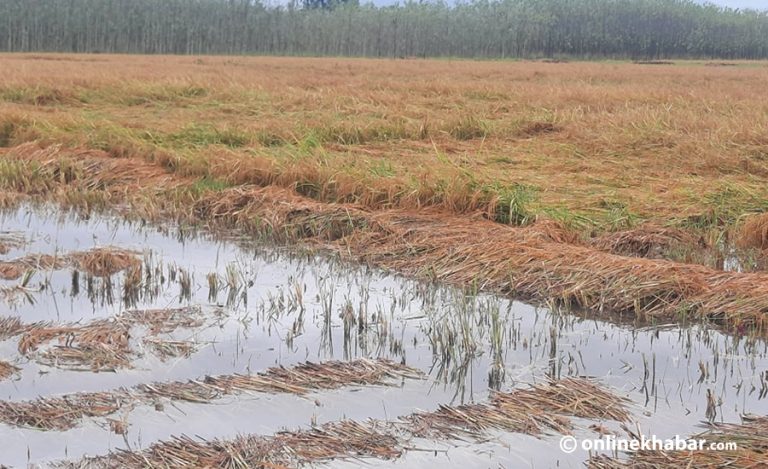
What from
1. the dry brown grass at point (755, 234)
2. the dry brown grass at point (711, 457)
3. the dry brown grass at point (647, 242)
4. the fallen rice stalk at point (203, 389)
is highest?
the dry brown grass at point (755, 234)

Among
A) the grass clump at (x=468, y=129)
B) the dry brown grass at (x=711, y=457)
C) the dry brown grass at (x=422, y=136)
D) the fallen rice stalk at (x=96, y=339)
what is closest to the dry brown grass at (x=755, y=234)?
the dry brown grass at (x=422, y=136)

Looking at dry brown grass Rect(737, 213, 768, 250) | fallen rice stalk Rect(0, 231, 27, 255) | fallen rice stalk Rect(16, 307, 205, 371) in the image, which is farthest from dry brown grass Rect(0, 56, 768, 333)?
fallen rice stalk Rect(16, 307, 205, 371)

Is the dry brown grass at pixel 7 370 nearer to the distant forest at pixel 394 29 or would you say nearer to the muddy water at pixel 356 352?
the muddy water at pixel 356 352

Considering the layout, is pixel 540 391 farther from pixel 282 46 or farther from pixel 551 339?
pixel 282 46

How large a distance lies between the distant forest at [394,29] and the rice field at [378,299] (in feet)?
180

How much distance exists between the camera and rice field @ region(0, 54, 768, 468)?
3.74 meters

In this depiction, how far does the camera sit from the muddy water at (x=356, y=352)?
3.70 metres

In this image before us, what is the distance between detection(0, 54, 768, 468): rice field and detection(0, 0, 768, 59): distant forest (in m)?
54.9

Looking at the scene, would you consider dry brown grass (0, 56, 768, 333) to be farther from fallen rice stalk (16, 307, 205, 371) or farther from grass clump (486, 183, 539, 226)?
fallen rice stalk (16, 307, 205, 371)

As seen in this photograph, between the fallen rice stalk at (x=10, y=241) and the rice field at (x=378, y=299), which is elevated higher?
the rice field at (x=378, y=299)

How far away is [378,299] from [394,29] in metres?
68.4

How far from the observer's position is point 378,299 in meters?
6.00

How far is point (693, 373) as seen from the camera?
462cm

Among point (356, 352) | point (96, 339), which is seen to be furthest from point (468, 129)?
point (96, 339)
